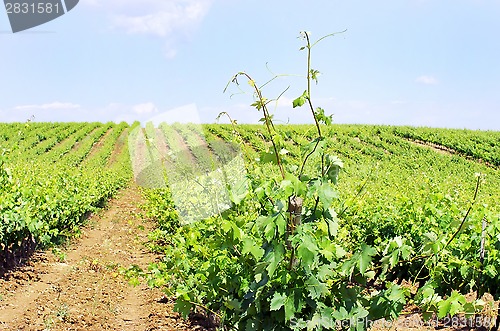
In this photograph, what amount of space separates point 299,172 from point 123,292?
5.95m

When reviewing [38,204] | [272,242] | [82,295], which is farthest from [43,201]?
[272,242]

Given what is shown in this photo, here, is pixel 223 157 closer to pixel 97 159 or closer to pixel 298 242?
pixel 298 242

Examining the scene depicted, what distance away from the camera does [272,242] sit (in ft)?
10.7

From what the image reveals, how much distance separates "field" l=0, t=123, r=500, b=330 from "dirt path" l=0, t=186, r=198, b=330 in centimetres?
5

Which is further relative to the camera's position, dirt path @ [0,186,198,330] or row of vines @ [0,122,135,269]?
row of vines @ [0,122,135,269]

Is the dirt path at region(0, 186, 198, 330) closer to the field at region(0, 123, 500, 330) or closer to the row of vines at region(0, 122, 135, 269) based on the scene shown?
the field at region(0, 123, 500, 330)

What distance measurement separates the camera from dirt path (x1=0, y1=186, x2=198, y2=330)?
6.75 metres

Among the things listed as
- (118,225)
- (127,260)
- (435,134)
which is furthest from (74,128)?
(127,260)

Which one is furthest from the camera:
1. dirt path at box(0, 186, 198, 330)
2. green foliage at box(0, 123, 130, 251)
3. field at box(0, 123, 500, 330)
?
green foliage at box(0, 123, 130, 251)

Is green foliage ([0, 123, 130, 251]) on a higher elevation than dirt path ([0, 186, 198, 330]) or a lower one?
higher

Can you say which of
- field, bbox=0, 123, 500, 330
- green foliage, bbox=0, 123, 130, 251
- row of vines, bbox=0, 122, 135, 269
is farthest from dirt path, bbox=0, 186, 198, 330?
green foliage, bbox=0, 123, 130, 251

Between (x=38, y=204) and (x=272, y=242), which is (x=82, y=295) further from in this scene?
(x=272, y=242)

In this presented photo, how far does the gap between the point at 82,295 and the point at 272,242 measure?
19.0 feet

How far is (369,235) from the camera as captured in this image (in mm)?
9477
